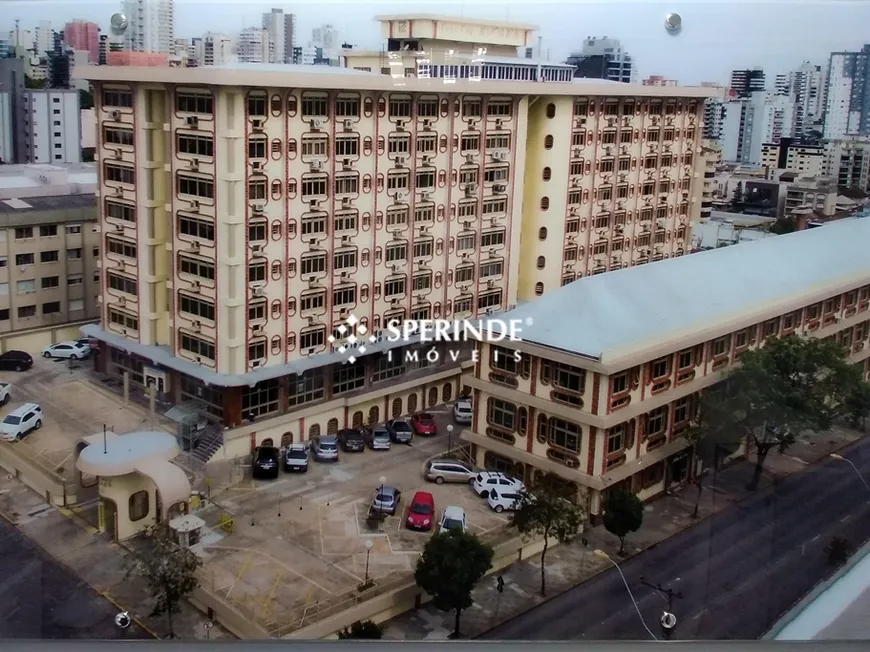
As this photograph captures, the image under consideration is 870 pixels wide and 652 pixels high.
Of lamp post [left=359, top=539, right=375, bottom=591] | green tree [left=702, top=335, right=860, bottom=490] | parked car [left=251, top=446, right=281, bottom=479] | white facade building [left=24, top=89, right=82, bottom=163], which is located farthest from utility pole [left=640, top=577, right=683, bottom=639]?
white facade building [left=24, top=89, right=82, bottom=163]

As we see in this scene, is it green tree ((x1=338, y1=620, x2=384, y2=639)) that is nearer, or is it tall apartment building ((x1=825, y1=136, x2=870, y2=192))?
green tree ((x1=338, y1=620, x2=384, y2=639))

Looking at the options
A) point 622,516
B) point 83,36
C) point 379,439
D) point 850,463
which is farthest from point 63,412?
point 850,463

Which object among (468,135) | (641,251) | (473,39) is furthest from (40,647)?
(641,251)

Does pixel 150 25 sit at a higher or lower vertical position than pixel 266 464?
higher

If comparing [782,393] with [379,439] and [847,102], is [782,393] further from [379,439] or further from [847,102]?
[379,439]

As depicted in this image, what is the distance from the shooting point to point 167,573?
372cm

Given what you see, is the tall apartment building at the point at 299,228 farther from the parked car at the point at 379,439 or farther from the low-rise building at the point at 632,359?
the low-rise building at the point at 632,359

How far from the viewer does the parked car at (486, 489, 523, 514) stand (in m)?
4.69

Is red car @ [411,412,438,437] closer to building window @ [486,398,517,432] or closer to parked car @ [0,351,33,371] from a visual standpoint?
building window @ [486,398,517,432]

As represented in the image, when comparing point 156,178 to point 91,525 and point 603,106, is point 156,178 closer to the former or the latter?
point 91,525

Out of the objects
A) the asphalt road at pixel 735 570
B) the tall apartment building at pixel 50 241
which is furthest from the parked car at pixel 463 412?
the tall apartment building at pixel 50 241

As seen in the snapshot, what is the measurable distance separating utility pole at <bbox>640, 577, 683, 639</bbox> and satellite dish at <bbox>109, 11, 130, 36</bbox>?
3.34 m

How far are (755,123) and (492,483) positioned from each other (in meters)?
2.42

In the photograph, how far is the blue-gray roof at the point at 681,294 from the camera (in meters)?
4.90
